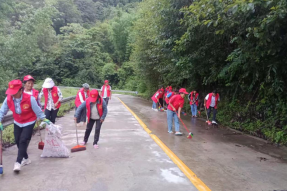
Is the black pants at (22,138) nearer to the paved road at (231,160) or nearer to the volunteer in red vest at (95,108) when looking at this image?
the volunteer in red vest at (95,108)

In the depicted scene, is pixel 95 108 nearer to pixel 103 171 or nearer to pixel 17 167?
pixel 103 171

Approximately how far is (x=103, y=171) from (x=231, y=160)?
291cm

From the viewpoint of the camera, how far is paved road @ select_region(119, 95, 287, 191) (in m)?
4.53

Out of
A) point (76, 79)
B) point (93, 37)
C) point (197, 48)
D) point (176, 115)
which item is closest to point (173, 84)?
point (197, 48)

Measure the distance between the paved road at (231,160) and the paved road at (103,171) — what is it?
1.76 feet

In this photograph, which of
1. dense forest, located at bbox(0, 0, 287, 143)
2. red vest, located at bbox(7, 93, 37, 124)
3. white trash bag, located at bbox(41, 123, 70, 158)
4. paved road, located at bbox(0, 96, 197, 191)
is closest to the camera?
paved road, located at bbox(0, 96, 197, 191)

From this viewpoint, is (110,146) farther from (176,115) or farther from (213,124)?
(213,124)

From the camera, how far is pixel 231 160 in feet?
19.2

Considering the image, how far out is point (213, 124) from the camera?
35.5 ft

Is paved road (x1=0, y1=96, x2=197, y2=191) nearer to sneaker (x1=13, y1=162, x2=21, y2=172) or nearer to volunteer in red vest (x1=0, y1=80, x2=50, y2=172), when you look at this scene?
sneaker (x1=13, y1=162, x2=21, y2=172)

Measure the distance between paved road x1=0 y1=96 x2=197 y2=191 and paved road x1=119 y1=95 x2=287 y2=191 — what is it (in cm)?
54

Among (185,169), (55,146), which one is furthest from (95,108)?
(185,169)

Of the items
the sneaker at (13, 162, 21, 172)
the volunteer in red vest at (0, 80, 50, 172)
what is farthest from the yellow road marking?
the sneaker at (13, 162, 21, 172)

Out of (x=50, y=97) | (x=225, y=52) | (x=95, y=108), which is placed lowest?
(x=95, y=108)
